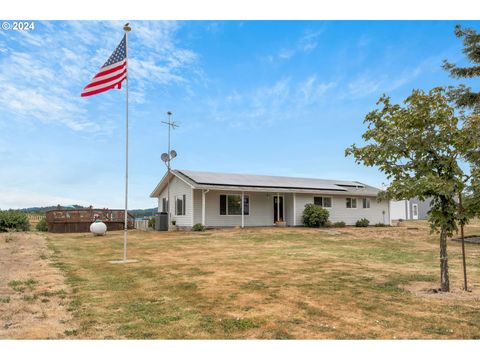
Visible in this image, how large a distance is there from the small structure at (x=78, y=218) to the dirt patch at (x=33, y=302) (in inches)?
647

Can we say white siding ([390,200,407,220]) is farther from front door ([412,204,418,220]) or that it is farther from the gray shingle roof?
the gray shingle roof

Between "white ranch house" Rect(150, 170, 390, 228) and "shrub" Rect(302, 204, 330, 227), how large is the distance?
562 mm

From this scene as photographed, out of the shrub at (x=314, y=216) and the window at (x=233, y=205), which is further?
the shrub at (x=314, y=216)

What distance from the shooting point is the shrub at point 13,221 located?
2528cm

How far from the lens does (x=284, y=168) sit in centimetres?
3759

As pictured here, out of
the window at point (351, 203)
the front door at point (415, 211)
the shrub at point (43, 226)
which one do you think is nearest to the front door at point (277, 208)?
the window at point (351, 203)

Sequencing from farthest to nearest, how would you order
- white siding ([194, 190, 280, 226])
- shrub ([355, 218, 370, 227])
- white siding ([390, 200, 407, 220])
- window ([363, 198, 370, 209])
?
1. white siding ([390, 200, 407, 220])
2. window ([363, 198, 370, 209])
3. shrub ([355, 218, 370, 227])
4. white siding ([194, 190, 280, 226])

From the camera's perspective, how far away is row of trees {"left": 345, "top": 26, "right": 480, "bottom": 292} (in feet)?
23.0

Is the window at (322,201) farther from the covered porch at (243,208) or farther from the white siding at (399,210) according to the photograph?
the white siding at (399,210)

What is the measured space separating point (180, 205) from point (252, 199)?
5116 millimetres

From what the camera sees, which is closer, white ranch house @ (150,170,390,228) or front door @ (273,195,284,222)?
white ranch house @ (150,170,390,228)

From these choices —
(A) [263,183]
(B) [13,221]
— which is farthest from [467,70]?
(B) [13,221]

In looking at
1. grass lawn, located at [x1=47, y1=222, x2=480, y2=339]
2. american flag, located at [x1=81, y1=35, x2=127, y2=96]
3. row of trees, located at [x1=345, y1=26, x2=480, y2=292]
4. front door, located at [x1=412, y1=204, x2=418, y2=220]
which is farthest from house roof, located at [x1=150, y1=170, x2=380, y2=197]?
front door, located at [x1=412, y1=204, x2=418, y2=220]

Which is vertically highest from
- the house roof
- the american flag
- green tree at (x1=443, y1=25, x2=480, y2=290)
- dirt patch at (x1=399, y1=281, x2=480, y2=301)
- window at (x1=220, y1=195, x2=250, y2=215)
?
green tree at (x1=443, y1=25, x2=480, y2=290)
